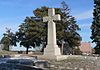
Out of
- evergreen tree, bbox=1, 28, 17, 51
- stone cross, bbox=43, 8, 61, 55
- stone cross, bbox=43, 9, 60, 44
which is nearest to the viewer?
stone cross, bbox=43, 8, 61, 55

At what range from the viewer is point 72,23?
68.8 meters

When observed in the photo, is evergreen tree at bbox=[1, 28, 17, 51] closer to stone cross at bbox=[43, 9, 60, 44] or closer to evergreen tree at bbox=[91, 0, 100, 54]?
evergreen tree at bbox=[91, 0, 100, 54]

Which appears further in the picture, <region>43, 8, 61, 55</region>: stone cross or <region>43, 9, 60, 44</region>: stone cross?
<region>43, 9, 60, 44</region>: stone cross

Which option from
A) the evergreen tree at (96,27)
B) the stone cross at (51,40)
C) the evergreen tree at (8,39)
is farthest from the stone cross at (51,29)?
the evergreen tree at (8,39)

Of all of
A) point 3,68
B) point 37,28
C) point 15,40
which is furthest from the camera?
point 15,40

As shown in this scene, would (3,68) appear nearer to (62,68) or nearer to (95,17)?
(62,68)

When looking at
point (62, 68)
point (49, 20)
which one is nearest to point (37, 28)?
point (49, 20)

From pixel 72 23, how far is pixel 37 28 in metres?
8.14

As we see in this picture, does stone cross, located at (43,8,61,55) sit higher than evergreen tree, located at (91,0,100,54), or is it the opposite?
evergreen tree, located at (91,0,100,54)

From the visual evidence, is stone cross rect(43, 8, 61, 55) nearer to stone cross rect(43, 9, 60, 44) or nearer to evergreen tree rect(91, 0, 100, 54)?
stone cross rect(43, 9, 60, 44)

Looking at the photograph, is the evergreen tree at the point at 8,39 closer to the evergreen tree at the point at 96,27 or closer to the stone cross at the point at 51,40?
the evergreen tree at the point at 96,27

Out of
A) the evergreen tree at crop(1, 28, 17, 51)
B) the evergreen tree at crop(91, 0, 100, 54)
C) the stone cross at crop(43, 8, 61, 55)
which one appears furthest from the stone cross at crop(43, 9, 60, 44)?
the evergreen tree at crop(1, 28, 17, 51)

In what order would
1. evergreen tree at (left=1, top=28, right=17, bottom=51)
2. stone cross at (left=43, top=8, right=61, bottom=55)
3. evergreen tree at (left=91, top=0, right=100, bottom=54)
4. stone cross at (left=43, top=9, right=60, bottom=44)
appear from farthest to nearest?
evergreen tree at (left=1, top=28, right=17, bottom=51)
evergreen tree at (left=91, top=0, right=100, bottom=54)
stone cross at (left=43, top=9, right=60, bottom=44)
stone cross at (left=43, top=8, right=61, bottom=55)

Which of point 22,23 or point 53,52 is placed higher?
point 22,23
